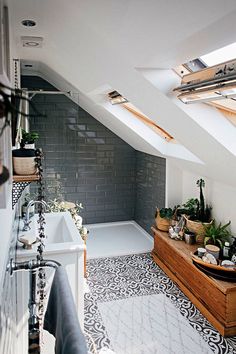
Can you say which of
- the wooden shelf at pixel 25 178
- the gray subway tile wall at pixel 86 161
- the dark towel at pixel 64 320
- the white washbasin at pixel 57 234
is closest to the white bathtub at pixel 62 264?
the white washbasin at pixel 57 234

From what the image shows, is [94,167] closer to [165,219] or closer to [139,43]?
[165,219]

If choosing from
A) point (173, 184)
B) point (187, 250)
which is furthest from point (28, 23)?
point (173, 184)

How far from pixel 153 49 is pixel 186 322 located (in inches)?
88.2

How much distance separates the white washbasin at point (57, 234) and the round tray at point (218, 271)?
4.03 feet

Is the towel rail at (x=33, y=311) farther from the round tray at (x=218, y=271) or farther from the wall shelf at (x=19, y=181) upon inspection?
the round tray at (x=218, y=271)

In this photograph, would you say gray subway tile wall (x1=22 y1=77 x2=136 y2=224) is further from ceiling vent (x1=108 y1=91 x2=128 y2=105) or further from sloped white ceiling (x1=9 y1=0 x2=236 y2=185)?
sloped white ceiling (x1=9 y1=0 x2=236 y2=185)

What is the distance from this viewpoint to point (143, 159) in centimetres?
496

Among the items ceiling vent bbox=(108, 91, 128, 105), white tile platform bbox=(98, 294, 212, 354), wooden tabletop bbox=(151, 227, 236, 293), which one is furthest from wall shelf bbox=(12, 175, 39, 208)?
wooden tabletop bbox=(151, 227, 236, 293)

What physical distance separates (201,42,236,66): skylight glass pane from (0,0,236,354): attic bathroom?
0.01 metres

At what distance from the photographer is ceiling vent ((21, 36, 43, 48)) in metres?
2.24

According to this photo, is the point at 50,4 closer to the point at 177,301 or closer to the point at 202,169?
the point at 202,169

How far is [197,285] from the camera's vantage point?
2918 mm

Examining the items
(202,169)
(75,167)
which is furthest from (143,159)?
(202,169)

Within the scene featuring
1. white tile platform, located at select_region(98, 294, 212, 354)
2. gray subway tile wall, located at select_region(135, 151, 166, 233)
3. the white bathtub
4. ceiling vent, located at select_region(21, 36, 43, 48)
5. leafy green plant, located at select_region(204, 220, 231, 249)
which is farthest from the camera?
gray subway tile wall, located at select_region(135, 151, 166, 233)
